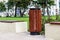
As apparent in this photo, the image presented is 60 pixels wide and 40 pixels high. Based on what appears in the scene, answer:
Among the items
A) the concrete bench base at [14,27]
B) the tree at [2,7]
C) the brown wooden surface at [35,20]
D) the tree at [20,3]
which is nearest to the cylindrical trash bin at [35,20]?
the brown wooden surface at [35,20]

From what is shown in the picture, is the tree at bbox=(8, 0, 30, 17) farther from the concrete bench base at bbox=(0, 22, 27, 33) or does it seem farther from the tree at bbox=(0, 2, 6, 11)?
the concrete bench base at bbox=(0, 22, 27, 33)

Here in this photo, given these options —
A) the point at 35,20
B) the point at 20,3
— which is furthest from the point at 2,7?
the point at 35,20

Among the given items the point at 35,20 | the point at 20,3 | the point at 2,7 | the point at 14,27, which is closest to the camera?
the point at 35,20

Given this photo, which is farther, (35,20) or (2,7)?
(2,7)

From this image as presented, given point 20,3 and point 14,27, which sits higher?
point 20,3

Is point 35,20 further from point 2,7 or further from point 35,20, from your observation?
point 2,7

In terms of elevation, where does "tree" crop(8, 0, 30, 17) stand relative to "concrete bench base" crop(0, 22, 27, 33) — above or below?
above

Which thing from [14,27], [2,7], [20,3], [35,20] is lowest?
[14,27]

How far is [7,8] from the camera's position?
23.7m

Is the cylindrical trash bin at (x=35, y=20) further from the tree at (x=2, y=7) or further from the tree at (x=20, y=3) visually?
the tree at (x=2, y=7)

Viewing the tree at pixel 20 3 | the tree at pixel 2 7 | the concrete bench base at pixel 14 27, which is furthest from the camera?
the tree at pixel 2 7

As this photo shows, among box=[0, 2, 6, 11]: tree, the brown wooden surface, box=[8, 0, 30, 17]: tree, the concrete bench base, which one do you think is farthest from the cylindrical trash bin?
box=[0, 2, 6, 11]: tree

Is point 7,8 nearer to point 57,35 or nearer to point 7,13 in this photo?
point 7,13

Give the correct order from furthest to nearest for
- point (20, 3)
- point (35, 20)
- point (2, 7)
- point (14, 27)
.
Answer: point (2, 7) < point (20, 3) < point (14, 27) < point (35, 20)
